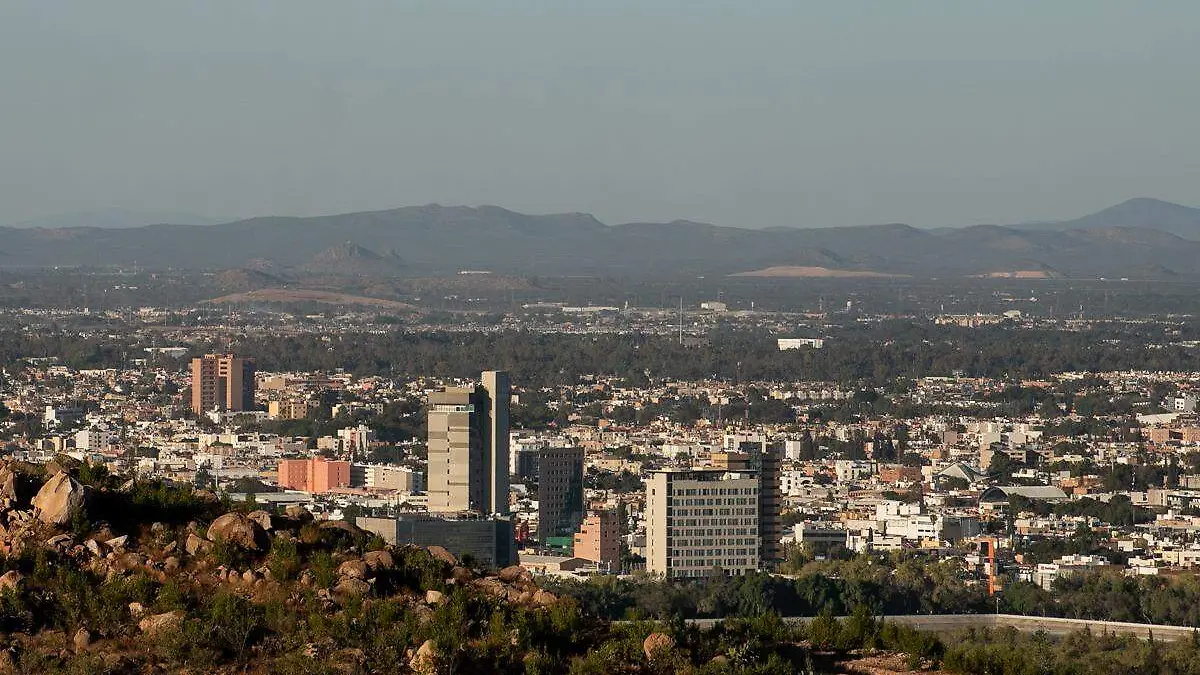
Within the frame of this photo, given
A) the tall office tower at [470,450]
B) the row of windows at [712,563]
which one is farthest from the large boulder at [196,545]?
the tall office tower at [470,450]

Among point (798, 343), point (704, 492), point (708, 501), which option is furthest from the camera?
point (798, 343)

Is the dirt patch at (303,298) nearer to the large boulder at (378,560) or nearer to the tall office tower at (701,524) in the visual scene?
the tall office tower at (701,524)

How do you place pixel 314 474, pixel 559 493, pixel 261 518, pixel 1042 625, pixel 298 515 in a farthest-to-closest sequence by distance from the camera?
pixel 314 474, pixel 559 493, pixel 1042 625, pixel 298 515, pixel 261 518

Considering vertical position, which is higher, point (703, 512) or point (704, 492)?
point (704, 492)

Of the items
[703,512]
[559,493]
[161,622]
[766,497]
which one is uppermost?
[161,622]

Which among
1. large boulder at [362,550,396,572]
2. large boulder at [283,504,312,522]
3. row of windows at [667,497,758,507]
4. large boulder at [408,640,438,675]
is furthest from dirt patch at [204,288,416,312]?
large boulder at [408,640,438,675]

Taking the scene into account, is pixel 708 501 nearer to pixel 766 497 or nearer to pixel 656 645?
pixel 766 497

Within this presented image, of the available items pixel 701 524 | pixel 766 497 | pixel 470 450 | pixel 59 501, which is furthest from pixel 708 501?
pixel 59 501
